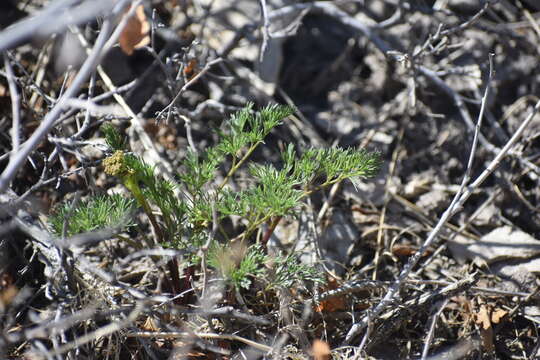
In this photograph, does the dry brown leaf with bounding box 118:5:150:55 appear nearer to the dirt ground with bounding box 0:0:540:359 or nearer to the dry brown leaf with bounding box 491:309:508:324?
the dirt ground with bounding box 0:0:540:359

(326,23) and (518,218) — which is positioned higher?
(326,23)

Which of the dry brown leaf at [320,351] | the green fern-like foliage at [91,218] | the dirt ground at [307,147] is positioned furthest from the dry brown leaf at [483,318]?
the green fern-like foliage at [91,218]

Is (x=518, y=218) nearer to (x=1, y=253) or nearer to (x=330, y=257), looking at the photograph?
(x=330, y=257)

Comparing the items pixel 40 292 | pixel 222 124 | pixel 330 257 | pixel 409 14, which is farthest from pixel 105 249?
pixel 409 14

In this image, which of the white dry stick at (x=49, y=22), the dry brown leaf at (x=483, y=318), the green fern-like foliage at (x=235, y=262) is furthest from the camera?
the dry brown leaf at (x=483, y=318)

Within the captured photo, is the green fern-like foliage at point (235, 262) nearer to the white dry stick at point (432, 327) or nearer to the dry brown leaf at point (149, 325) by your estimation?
the dry brown leaf at point (149, 325)

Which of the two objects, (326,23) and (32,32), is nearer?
(32,32)

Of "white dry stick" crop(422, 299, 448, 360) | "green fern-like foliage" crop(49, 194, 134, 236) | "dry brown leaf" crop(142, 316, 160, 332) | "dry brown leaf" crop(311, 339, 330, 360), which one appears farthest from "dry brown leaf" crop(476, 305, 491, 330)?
"green fern-like foliage" crop(49, 194, 134, 236)

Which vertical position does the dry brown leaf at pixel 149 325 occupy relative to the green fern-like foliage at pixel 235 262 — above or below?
below
